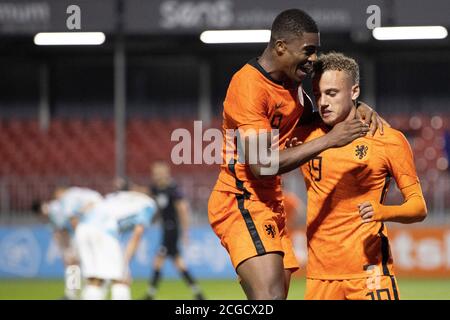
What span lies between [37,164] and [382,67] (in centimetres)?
927

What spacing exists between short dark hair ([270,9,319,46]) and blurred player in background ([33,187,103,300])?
5360 mm

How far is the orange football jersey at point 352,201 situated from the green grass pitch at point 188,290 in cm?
674

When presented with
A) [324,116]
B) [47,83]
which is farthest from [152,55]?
[324,116]

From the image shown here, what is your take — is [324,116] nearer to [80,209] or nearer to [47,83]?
[80,209]

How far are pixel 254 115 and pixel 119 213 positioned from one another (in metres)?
5.17

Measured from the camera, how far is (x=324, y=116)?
4938 millimetres

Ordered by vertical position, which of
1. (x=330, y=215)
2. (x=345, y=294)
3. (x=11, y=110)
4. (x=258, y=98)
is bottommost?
(x=345, y=294)

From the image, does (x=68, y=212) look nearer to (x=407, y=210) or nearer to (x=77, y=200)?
(x=77, y=200)

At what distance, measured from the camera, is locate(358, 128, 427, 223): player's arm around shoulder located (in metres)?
4.55

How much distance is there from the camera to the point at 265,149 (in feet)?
14.9

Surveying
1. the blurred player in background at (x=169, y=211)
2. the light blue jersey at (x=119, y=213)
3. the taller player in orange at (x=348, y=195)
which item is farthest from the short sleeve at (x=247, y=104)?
the blurred player in background at (x=169, y=211)

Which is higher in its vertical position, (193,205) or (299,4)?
(299,4)

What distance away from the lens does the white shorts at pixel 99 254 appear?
910cm

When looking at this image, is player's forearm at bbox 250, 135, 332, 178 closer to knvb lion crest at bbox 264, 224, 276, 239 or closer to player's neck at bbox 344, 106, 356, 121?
knvb lion crest at bbox 264, 224, 276, 239
